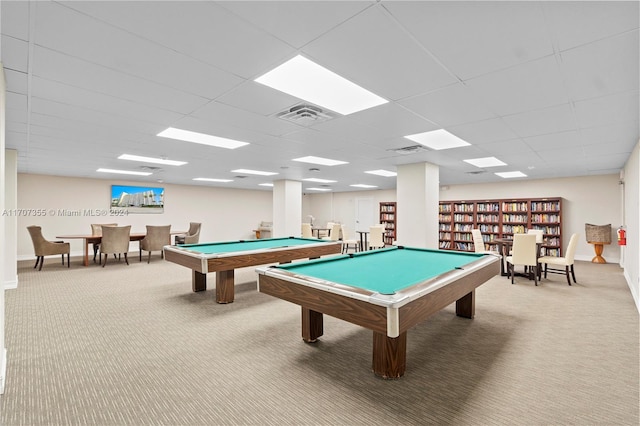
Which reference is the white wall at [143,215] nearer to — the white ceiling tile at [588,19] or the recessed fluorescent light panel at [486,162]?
the recessed fluorescent light panel at [486,162]

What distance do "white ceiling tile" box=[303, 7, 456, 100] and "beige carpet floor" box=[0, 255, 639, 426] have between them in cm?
229

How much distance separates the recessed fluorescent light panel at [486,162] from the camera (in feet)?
18.9

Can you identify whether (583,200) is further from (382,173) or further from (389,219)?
(389,219)

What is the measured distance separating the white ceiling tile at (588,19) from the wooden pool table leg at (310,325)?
8.89 ft

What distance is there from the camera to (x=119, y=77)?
95.4 inches

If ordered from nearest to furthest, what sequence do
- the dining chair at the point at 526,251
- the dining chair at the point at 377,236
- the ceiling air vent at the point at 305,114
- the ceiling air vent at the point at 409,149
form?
1. the ceiling air vent at the point at 305,114
2. the ceiling air vent at the point at 409,149
3. the dining chair at the point at 526,251
4. the dining chair at the point at 377,236

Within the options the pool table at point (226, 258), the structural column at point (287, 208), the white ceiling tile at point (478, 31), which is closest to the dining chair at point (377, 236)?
the structural column at point (287, 208)

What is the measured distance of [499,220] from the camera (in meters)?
9.23

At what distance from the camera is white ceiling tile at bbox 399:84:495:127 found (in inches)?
107

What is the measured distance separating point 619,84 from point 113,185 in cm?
1136

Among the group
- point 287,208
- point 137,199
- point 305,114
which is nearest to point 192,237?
point 287,208

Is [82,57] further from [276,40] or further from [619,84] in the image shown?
[619,84]

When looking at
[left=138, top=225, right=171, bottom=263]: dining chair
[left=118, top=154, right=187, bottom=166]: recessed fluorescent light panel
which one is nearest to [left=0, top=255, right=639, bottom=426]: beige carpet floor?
[left=118, top=154, right=187, bottom=166]: recessed fluorescent light panel

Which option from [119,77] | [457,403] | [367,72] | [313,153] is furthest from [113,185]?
[457,403]
